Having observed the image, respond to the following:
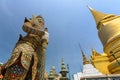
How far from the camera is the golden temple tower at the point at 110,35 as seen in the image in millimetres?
14200

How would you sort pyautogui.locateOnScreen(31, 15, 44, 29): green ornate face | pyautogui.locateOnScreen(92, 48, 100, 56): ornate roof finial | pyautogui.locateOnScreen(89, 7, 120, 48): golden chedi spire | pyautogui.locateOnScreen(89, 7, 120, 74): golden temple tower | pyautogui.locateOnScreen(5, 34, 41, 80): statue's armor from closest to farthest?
1. pyautogui.locateOnScreen(5, 34, 41, 80): statue's armor
2. pyautogui.locateOnScreen(89, 7, 120, 74): golden temple tower
3. pyautogui.locateOnScreen(31, 15, 44, 29): green ornate face
4. pyautogui.locateOnScreen(92, 48, 100, 56): ornate roof finial
5. pyautogui.locateOnScreen(89, 7, 120, 48): golden chedi spire

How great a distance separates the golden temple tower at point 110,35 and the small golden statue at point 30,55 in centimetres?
442

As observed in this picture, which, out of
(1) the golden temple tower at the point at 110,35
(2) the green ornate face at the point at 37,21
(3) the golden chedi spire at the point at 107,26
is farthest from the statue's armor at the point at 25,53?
(3) the golden chedi spire at the point at 107,26

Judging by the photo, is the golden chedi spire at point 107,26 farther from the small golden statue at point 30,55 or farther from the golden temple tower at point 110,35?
the small golden statue at point 30,55

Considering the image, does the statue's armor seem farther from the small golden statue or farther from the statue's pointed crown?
the statue's pointed crown

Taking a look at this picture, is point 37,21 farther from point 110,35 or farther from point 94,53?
point 110,35

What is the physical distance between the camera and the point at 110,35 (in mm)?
16438

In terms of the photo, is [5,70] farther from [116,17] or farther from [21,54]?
[116,17]

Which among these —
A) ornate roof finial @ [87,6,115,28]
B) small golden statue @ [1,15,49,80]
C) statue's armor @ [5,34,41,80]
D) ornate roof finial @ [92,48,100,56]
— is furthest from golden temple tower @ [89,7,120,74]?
statue's armor @ [5,34,41,80]

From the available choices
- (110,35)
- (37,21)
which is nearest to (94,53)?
(110,35)

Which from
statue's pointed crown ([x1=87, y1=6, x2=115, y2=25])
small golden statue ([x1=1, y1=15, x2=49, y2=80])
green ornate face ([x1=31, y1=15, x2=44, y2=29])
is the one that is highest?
statue's pointed crown ([x1=87, y1=6, x2=115, y2=25])

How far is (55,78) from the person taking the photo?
18172 mm

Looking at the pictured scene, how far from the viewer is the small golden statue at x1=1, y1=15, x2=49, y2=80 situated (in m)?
12.5

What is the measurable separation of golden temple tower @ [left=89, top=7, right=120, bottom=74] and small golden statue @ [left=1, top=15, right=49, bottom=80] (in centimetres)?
442
